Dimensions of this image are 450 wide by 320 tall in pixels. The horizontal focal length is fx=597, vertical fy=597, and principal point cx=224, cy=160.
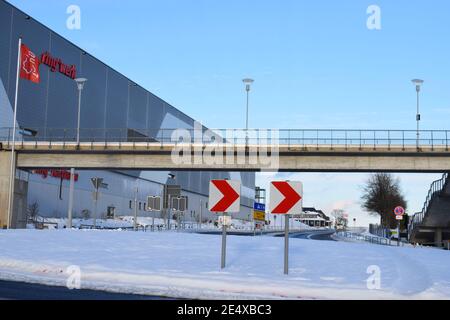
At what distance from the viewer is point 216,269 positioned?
1516 cm

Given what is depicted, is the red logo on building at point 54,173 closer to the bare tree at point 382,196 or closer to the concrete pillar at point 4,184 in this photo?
the concrete pillar at point 4,184

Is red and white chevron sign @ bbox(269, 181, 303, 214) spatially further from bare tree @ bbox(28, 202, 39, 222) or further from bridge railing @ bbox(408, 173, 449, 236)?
bare tree @ bbox(28, 202, 39, 222)

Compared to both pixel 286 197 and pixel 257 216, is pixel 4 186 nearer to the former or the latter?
pixel 257 216

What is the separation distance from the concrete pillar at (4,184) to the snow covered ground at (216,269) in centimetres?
2822

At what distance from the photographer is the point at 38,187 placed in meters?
71.1

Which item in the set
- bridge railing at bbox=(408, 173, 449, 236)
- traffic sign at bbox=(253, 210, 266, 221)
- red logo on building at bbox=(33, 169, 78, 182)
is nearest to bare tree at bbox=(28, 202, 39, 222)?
red logo on building at bbox=(33, 169, 78, 182)

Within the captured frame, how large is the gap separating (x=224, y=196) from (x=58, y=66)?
64.6 meters

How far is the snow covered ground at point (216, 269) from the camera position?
11.8 m

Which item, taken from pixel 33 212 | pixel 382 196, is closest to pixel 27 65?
pixel 33 212

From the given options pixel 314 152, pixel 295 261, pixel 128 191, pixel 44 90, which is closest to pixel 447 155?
pixel 314 152

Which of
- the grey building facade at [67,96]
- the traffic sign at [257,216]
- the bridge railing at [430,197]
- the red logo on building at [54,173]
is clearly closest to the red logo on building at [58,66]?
the grey building facade at [67,96]

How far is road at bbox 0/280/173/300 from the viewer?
414 inches
